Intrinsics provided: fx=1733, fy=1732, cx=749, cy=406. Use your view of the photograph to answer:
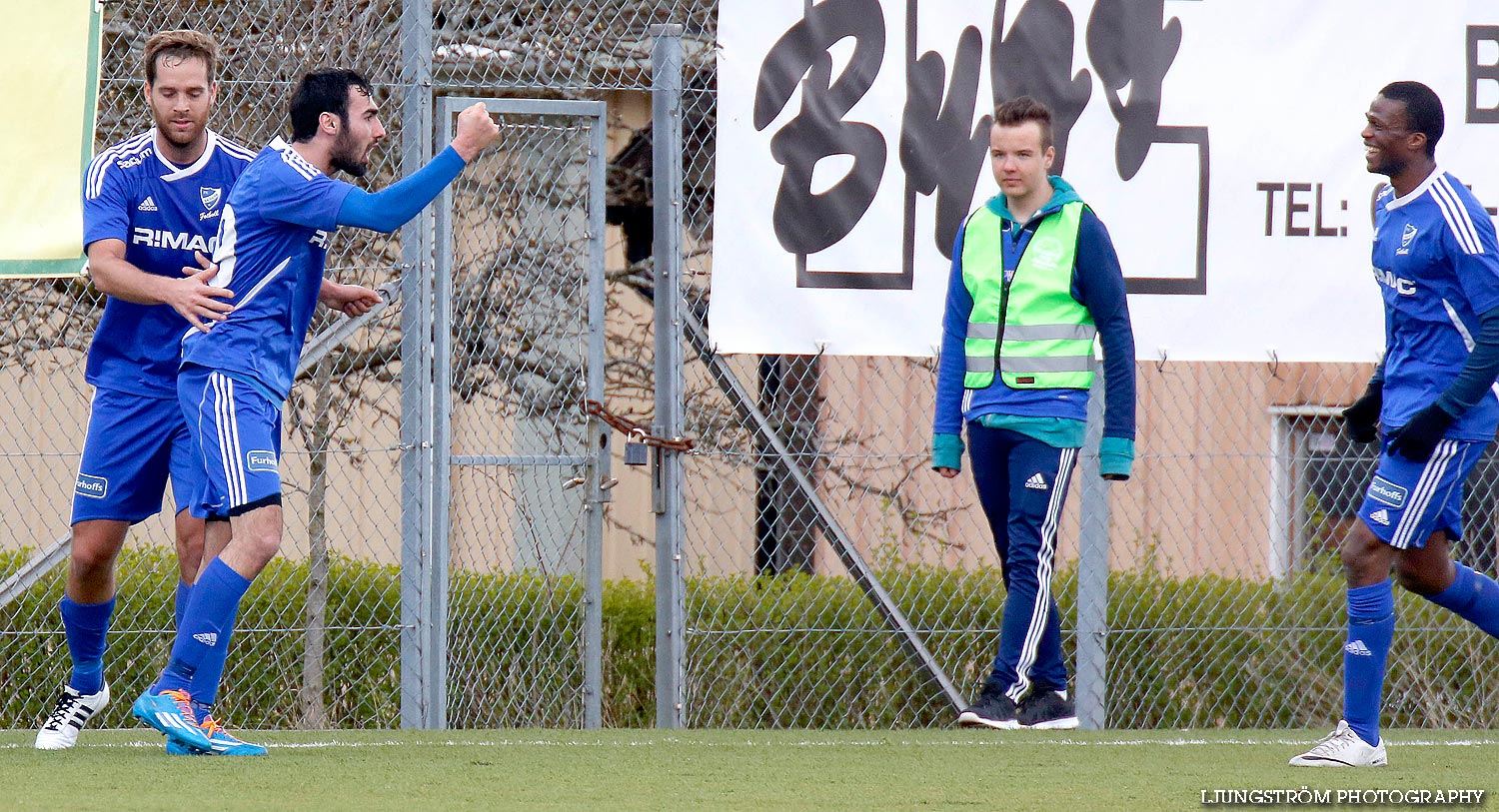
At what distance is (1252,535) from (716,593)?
4097 mm

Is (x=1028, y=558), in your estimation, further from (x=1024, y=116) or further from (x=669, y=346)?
(x=669, y=346)

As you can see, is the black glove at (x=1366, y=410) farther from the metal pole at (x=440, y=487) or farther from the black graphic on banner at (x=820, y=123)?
the metal pole at (x=440, y=487)

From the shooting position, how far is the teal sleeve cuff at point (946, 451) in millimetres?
5391

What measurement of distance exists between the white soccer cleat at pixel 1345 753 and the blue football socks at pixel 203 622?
2846 mm

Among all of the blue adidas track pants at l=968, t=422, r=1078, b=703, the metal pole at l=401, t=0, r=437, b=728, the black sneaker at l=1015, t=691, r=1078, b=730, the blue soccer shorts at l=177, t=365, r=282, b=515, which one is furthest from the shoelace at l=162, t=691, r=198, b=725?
the black sneaker at l=1015, t=691, r=1078, b=730

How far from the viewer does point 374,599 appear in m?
7.07

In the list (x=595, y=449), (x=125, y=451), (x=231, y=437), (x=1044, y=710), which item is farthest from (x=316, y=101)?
(x=1044, y=710)

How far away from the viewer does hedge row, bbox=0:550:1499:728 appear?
21.7ft

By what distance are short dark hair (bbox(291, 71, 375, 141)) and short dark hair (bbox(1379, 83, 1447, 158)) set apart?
280cm

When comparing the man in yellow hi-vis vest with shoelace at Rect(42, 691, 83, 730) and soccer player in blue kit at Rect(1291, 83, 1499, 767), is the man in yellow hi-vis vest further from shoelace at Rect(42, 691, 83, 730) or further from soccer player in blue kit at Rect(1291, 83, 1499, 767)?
shoelace at Rect(42, 691, 83, 730)

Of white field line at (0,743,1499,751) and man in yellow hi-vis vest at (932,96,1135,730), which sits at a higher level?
man in yellow hi-vis vest at (932,96,1135,730)

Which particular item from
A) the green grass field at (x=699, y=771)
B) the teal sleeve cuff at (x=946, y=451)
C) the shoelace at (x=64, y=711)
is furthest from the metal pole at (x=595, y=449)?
the shoelace at (x=64, y=711)

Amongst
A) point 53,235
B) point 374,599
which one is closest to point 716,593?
point 374,599

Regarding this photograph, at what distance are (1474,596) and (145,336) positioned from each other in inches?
149
